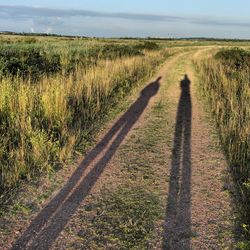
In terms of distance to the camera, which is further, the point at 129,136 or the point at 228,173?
the point at 129,136

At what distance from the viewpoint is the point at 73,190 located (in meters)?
5.49

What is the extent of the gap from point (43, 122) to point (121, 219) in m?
4.01

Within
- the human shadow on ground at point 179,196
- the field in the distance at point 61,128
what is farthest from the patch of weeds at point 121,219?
the field in the distance at point 61,128

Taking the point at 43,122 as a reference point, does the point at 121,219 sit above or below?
below

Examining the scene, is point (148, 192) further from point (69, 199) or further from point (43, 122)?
point (43, 122)

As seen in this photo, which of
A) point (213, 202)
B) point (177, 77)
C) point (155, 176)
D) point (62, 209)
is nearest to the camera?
point (62, 209)

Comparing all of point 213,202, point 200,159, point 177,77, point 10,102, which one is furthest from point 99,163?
point 177,77

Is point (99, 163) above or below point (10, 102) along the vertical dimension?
below

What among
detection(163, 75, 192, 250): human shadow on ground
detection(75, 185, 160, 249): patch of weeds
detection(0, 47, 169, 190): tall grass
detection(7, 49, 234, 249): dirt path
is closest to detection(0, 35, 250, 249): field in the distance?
detection(0, 47, 169, 190): tall grass

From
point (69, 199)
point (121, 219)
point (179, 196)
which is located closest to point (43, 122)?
point (69, 199)

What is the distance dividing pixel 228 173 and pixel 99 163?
2.00m

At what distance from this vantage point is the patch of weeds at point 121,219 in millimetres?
4211

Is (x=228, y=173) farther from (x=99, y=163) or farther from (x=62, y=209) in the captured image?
(x=62, y=209)

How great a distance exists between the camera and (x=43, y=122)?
8219mm
